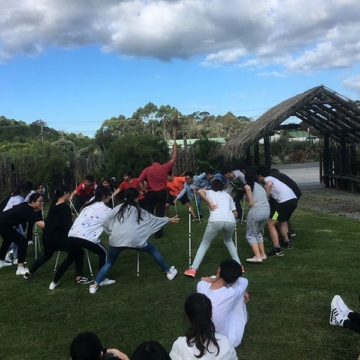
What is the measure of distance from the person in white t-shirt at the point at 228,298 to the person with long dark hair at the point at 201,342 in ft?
2.18

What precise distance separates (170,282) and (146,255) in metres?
1.92

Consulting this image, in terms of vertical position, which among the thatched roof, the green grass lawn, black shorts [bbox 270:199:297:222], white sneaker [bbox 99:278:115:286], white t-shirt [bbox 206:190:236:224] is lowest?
the green grass lawn

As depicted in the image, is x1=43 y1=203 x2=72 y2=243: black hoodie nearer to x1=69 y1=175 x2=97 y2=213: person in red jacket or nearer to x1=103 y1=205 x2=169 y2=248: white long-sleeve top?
x1=103 y1=205 x2=169 y2=248: white long-sleeve top

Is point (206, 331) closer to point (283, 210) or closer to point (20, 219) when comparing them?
point (283, 210)

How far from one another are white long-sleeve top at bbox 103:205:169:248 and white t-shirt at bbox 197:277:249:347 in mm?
1806

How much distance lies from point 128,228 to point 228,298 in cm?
223

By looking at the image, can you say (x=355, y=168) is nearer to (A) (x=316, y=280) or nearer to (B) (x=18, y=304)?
(A) (x=316, y=280)

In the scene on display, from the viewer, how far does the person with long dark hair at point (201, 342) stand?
2941 millimetres

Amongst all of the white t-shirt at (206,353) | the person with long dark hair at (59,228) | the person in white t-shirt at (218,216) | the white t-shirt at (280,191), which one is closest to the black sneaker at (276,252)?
the white t-shirt at (280,191)

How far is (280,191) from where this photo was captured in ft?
23.5

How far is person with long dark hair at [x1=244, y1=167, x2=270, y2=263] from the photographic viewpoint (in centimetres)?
663

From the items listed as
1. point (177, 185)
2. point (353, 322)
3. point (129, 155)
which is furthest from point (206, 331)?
→ point (129, 155)

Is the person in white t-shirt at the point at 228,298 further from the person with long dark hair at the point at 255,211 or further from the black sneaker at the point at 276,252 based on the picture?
the black sneaker at the point at 276,252

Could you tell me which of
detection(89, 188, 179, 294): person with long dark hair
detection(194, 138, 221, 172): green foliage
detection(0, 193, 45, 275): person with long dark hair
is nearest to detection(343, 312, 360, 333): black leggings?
detection(89, 188, 179, 294): person with long dark hair
